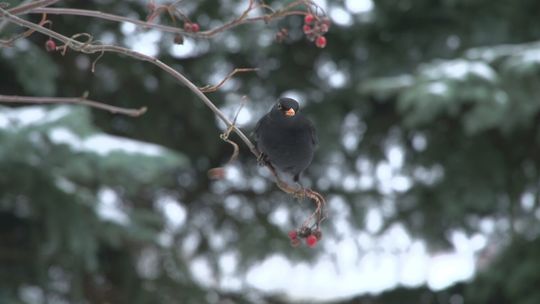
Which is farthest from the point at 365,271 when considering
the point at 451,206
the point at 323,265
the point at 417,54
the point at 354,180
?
the point at 417,54

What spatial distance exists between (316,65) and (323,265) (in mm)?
1492

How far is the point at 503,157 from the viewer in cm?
549

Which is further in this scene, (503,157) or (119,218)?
(503,157)

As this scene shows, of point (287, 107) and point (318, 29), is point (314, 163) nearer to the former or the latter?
point (287, 107)

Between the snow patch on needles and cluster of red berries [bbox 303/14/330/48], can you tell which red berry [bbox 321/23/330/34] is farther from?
the snow patch on needles

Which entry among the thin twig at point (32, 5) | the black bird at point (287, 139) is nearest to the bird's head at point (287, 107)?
the black bird at point (287, 139)

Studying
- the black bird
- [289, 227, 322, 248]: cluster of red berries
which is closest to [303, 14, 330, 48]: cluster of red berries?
the black bird

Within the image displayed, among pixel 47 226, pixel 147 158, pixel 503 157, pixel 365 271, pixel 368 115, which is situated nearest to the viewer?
pixel 147 158

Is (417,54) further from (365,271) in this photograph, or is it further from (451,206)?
(365,271)

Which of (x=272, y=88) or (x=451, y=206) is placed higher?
(x=272, y=88)

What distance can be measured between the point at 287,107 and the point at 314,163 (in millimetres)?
3571

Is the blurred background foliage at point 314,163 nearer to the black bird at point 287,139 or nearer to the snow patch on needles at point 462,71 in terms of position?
the snow patch on needles at point 462,71

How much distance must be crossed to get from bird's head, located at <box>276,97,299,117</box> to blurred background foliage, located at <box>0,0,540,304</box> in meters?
2.12

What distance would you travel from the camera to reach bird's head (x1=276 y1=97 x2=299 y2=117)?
244 cm
